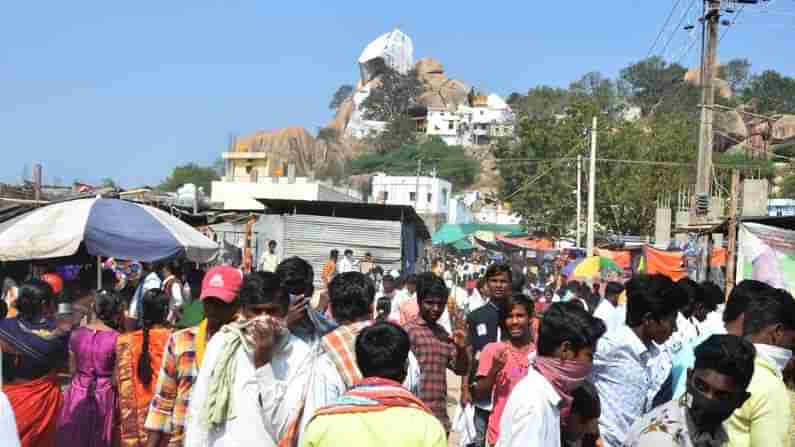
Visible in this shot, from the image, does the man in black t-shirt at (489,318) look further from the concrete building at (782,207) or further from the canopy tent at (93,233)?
the concrete building at (782,207)

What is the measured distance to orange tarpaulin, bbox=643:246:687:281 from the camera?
18047 mm

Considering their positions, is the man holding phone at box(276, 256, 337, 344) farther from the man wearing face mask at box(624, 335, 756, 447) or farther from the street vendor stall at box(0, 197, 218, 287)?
the street vendor stall at box(0, 197, 218, 287)

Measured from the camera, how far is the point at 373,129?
121312mm

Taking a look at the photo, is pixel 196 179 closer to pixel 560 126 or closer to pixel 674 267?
pixel 560 126

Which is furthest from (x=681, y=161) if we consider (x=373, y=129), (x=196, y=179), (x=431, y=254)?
(x=373, y=129)

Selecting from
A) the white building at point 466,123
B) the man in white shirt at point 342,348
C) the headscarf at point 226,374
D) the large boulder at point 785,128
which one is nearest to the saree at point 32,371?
the headscarf at point 226,374

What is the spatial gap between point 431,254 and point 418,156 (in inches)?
2142

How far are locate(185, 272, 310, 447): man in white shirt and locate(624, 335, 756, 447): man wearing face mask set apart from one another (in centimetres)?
165

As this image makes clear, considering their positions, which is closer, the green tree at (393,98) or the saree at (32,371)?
the saree at (32,371)

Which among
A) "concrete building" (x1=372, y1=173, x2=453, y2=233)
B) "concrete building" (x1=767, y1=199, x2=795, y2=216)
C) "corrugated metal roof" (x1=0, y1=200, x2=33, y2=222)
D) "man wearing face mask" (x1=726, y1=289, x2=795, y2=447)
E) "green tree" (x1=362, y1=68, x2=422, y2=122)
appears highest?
"green tree" (x1=362, y1=68, x2=422, y2=122)

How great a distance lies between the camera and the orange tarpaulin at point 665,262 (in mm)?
18047

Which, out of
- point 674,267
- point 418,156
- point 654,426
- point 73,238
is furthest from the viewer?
point 418,156

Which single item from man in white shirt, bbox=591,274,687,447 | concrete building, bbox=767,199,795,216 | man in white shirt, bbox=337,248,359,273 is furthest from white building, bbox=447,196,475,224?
man in white shirt, bbox=591,274,687,447

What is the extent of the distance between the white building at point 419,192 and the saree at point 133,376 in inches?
2288
